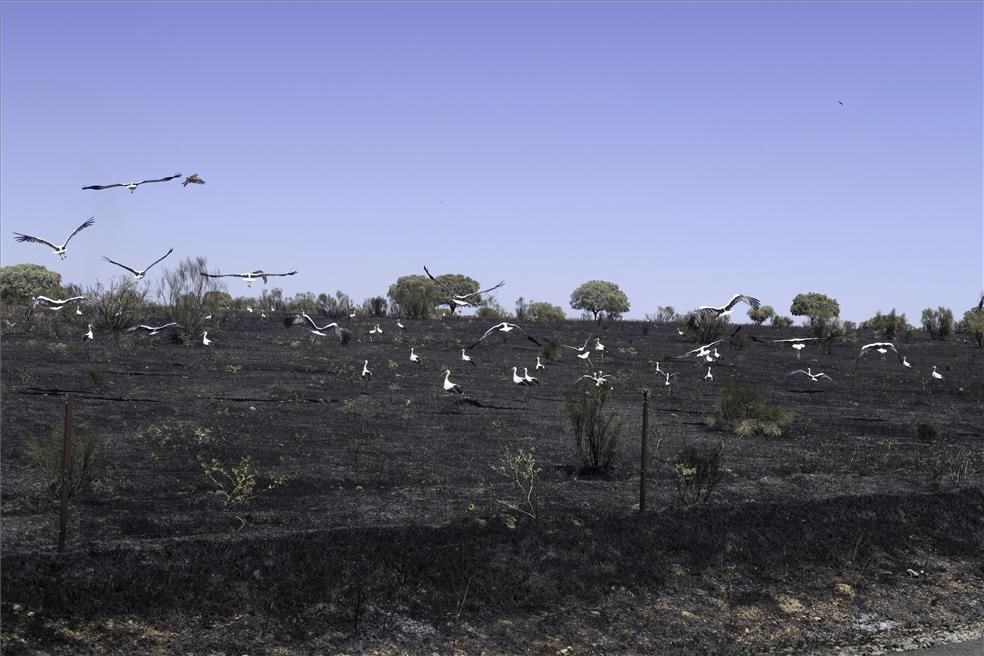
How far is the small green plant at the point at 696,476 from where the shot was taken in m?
14.8

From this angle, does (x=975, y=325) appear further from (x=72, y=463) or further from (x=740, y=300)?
(x=72, y=463)

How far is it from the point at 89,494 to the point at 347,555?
19.4 ft

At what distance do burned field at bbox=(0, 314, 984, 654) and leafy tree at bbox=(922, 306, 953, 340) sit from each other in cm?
3400

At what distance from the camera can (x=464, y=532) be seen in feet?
37.7

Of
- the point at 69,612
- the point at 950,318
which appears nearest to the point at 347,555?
the point at 69,612

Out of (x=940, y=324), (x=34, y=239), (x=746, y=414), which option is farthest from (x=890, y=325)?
(x=34, y=239)

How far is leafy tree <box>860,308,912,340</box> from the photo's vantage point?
60.1 metres

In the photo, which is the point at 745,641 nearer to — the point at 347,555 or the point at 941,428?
the point at 347,555

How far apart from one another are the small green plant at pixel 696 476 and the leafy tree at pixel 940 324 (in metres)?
48.1

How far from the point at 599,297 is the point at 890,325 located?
45660 millimetres

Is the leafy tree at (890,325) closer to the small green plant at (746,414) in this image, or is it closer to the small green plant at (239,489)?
the small green plant at (746,414)

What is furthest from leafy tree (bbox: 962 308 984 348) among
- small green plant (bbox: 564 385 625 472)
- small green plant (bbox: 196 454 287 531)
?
small green plant (bbox: 196 454 287 531)

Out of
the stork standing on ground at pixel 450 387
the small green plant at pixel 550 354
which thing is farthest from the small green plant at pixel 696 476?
the small green plant at pixel 550 354

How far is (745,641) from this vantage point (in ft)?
32.4
